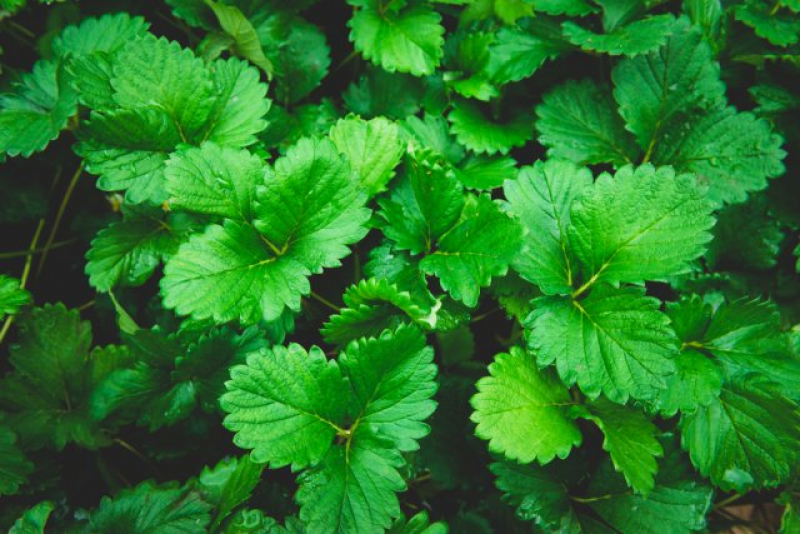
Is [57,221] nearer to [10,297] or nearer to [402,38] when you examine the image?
[10,297]

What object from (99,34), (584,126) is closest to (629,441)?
(584,126)

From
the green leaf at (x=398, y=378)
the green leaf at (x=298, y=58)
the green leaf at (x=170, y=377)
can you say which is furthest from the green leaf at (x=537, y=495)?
the green leaf at (x=298, y=58)

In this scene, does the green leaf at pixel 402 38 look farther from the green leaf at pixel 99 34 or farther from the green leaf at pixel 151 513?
the green leaf at pixel 151 513

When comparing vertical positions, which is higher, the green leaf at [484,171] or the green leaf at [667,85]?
the green leaf at [667,85]

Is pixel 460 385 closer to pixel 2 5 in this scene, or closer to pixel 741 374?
pixel 741 374

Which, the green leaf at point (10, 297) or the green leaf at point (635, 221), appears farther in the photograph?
the green leaf at point (10, 297)

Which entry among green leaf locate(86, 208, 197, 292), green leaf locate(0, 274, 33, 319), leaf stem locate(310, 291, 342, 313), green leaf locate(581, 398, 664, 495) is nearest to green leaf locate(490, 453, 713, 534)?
green leaf locate(581, 398, 664, 495)
